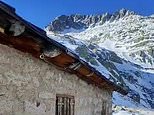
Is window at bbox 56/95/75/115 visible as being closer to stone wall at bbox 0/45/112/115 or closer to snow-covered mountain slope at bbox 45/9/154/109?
stone wall at bbox 0/45/112/115

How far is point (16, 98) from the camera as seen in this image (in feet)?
18.6

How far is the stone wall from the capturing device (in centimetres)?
546

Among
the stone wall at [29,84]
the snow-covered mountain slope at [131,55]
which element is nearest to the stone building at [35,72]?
the stone wall at [29,84]

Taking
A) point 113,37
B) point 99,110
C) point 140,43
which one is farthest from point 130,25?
point 99,110

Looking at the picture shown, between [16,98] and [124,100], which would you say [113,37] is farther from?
[16,98]

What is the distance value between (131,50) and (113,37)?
100 feet

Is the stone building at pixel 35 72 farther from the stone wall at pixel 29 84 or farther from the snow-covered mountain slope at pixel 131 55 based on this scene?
the snow-covered mountain slope at pixel 131 55

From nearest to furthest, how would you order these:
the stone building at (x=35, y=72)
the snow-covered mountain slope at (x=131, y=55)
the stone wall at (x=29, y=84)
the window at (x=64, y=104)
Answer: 1. the stone building at (x=35, y=72)
2. the stone wall at (x=29, y=84)
3. the window at (x=64, y=104)
4. the snow-covered mountain slope at (x=131, y=55)

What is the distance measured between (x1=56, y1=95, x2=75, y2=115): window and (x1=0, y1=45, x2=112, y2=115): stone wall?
103 millimetres

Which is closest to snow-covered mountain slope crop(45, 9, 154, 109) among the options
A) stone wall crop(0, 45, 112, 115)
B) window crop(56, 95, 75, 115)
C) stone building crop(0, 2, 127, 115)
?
window crop(56, 95, 75, 115)

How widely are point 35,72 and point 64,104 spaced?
1456mm

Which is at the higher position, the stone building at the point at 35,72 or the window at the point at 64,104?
the stone building at the point at 35,72

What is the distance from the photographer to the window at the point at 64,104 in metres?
7.20

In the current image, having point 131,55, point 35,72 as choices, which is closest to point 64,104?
point 35,72
